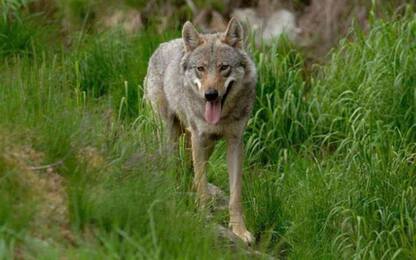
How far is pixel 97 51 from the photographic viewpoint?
1187 centimetres

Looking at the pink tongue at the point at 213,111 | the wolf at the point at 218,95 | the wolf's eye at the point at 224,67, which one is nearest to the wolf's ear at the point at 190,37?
the wolf at the point at 218,95

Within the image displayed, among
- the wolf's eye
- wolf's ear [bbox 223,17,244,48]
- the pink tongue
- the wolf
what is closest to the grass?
the wolf

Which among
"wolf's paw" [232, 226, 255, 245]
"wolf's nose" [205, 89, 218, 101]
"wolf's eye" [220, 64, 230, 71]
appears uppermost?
"wolf's eye" [220, 64, 230, 71]

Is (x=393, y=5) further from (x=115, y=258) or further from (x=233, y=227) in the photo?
(x=115, y=258)

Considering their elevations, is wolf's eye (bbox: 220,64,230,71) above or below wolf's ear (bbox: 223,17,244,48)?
below

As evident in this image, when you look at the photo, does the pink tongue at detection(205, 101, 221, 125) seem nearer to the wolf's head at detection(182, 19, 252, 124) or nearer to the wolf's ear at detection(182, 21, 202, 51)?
the wolf's head at detection(182, 19, 252, 124)

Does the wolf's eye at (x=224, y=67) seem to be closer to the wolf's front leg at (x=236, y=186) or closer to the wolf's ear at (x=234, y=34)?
the wolf's ear at (x=234, y=34)

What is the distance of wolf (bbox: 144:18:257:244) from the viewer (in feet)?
28.8

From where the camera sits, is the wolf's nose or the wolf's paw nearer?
the wolf's paw

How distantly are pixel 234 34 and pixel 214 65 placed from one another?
401 millimetres

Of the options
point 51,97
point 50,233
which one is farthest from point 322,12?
point 50,233

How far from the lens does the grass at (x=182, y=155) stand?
634 centimetres

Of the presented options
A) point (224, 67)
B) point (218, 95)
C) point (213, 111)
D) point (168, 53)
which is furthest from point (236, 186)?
point (168, 53)

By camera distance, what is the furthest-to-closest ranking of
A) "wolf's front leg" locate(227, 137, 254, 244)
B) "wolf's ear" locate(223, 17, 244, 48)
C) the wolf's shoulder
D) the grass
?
the wolf's shoulder
"wolf's ear" locate(223, 17, 244, 48)
"wolf's front leg" locate(227, 137, 254, 244)
the grass
